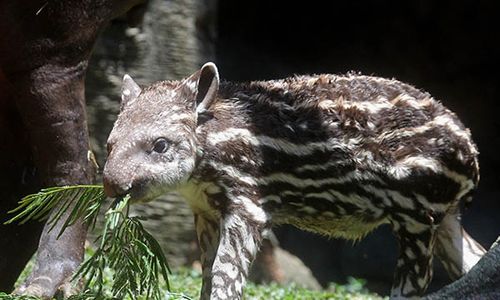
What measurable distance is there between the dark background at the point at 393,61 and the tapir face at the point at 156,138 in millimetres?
5676

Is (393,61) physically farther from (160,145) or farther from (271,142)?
(160,145)

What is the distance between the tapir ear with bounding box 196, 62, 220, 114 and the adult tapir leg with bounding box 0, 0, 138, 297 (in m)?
0.85

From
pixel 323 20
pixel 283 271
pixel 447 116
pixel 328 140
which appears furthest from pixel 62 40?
pixel 323 20

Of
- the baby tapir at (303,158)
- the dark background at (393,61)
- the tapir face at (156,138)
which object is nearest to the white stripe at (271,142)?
the baby tapir at (303,158)

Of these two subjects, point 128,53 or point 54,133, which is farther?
point 128,53

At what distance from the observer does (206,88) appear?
5305mm

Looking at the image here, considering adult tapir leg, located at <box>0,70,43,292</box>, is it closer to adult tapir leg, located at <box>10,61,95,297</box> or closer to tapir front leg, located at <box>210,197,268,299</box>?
adult tapir leg, located at <box>10,61,95,297</box>

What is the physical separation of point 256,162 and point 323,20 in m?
6.77

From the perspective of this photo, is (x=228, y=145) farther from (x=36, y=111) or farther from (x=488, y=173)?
(x=488, y=173)

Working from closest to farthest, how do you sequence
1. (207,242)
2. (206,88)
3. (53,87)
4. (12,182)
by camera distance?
1. (206,88)
2. (207,242)
3. (53,87)
4. (12,182)

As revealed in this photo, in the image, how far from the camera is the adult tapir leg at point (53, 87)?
5.58 metres

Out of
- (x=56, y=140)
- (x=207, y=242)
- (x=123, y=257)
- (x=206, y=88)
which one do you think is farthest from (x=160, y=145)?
(x=56, y=140)

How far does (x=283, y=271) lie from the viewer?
984 cm

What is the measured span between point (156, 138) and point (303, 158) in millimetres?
830
